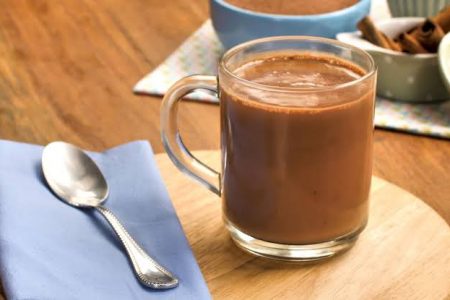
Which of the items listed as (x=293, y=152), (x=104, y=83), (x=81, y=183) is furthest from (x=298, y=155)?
(x=104, y=83)

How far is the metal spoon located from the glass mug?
3.8 inches

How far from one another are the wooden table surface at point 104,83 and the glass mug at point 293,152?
168mm

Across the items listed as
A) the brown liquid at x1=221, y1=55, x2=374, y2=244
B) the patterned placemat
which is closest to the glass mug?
the brown liquid at x1=221, y1=55, x2=374, y2=244

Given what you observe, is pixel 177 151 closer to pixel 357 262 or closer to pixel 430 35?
pixel 357 262

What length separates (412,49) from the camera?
1.08 metres

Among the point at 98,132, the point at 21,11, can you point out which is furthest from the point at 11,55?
the point at 98,132

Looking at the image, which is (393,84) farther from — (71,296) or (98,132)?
(71,296)

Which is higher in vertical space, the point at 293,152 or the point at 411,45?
the point at 293,152

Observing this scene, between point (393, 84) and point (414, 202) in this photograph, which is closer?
point (414, 202)

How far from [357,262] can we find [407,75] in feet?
1.34

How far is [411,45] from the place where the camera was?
1081 mm

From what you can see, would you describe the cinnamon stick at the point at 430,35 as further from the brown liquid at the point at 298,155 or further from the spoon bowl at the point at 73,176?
the spoon bowl at the point at 73,176

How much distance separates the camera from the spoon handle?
0.67 metres

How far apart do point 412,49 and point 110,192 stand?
1.61 feet
